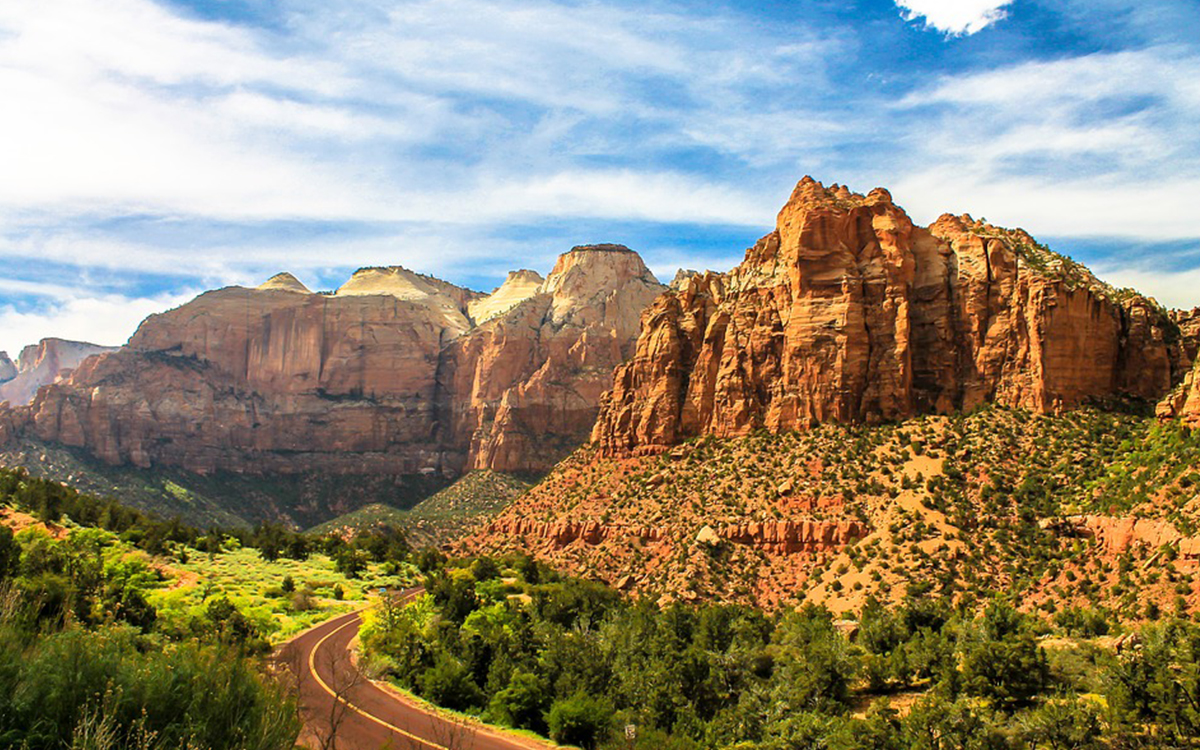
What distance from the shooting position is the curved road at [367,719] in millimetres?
30484

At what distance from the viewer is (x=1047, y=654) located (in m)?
37.8

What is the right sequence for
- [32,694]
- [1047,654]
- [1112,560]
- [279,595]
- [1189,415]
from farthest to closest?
[279,595] → [1189,415] → [1112,560] → [1047,654] → [32,694]

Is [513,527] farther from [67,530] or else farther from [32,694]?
[32,694]

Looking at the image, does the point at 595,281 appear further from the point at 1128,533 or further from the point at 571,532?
the point at 1128,533

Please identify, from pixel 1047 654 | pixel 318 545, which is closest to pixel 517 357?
pixel 318 545

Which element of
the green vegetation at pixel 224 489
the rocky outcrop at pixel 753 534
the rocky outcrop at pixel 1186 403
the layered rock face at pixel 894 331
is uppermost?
the layered rock face at pixel 894 331

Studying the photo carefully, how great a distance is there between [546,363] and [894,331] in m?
100

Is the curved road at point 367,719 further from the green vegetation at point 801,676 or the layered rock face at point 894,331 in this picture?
the layered rock face at point 894,331

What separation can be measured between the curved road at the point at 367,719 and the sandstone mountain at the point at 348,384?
115276 millimetres

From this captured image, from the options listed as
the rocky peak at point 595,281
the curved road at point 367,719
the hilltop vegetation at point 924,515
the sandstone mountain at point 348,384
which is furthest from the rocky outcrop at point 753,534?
the rocky peak at point 595,281

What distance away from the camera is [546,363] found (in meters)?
173

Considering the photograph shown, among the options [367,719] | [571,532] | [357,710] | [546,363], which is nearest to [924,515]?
[571,532]

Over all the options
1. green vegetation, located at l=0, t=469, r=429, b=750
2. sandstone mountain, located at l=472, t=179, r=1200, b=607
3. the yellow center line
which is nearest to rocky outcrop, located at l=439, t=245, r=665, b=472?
green vegetation, located at l=0, t=469, r=429, b=750

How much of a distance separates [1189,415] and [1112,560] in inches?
503
